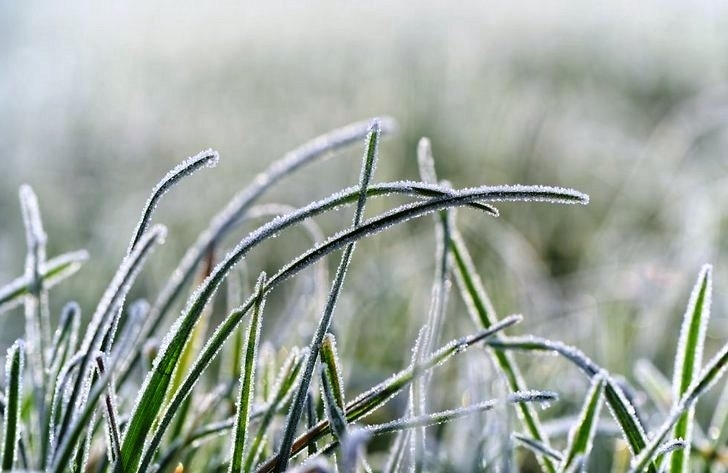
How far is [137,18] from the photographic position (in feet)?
15.4

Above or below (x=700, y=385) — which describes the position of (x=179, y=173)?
above

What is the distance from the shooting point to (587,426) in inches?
28.0


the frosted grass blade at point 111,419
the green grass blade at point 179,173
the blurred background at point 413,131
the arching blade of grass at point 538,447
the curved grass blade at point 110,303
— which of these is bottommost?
the arching blade of grass at point 538,447

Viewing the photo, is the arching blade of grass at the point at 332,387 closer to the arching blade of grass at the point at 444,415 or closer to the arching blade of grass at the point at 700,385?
the arching blade of grass at the point at 444,415

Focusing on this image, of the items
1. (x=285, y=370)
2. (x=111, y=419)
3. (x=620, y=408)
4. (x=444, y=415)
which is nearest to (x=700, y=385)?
(x=620, y=408)

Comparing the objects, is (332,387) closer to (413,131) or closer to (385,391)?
(385,391)

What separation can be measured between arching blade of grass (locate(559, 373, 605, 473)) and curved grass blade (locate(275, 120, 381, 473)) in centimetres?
19

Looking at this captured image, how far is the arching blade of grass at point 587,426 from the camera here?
0.69 m

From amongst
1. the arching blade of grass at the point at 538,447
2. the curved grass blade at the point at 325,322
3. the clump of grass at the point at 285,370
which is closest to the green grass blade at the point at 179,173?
the clump of grass at the point at 285,370

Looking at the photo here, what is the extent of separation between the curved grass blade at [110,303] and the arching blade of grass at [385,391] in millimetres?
137

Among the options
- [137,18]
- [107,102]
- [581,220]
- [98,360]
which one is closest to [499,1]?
[137,18]

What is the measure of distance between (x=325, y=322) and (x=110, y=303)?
142mm

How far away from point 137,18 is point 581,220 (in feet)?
9.71

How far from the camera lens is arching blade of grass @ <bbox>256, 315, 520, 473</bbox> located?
70 cm
